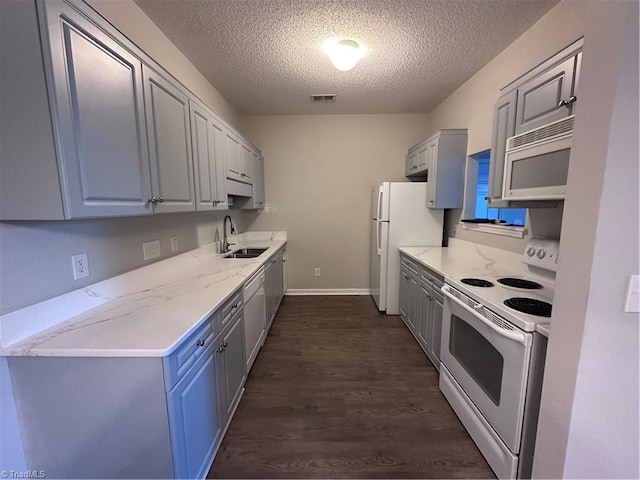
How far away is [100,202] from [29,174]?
0.22m

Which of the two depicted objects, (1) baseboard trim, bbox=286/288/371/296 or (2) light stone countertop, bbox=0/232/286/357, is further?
(1) baseboard trim, bbox=286/288/371/296

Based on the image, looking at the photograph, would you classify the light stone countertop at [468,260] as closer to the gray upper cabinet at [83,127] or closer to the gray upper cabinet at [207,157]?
the gray upper cabinet at [207,157]

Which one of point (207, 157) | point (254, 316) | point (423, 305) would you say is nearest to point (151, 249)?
point (207, 157)

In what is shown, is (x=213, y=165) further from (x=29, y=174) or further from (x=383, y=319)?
(x=383, y=319)

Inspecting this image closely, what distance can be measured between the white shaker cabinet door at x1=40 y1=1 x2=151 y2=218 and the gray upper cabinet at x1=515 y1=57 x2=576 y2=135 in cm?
221

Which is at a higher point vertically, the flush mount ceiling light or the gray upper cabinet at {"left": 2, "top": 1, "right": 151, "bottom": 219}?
the flush mount ceiling light

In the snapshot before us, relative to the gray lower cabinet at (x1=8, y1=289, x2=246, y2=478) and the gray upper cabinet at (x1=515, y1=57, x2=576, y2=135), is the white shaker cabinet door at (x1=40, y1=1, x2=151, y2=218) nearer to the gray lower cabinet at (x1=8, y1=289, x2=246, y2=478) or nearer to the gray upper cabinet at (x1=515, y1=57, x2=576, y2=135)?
the gray lower cabinet at (x1=8, y1=289, x2=246, y2=478)

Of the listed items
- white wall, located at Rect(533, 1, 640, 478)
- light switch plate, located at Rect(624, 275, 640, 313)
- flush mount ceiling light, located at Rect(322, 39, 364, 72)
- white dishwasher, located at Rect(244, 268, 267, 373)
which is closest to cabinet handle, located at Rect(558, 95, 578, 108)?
white wall, located at Rect(533, 1, 640, 478)

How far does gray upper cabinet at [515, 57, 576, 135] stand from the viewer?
4.32 ft

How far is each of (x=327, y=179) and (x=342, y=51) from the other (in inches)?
80.2

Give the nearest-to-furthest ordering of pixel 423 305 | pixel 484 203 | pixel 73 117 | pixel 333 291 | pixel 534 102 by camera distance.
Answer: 1. pixel 73 117
2. pixel 534 102
3. pixel 423 305
4. pixel 484 203
5. pixel 333 291

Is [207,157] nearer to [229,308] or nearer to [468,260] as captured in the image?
[229,308]

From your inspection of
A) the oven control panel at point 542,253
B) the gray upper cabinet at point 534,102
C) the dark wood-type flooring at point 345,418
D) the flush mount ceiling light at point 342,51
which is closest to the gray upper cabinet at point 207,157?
the flush mount ceiling light at point 342,51

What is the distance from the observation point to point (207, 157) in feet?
6.93
